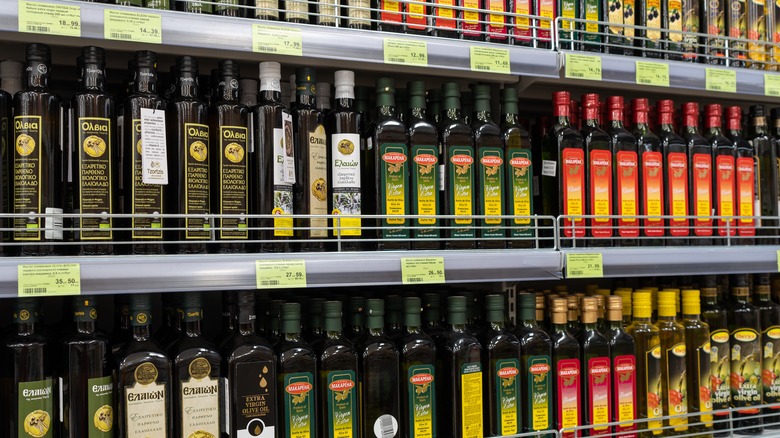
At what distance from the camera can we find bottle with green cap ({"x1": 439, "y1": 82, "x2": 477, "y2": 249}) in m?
1.73

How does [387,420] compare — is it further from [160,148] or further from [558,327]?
[160,148]

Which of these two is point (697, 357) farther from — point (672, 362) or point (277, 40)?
point (277, 40)

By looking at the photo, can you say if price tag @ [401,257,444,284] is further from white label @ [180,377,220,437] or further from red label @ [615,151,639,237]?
red label @ [615,151,639,237]

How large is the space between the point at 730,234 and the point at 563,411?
2.34 feet

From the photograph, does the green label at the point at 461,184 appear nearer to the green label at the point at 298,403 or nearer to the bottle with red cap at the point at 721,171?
the green label at the point at 298,403

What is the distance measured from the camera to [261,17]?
5.18ft

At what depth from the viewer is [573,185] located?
1.85m

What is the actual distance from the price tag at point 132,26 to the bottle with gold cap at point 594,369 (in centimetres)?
115

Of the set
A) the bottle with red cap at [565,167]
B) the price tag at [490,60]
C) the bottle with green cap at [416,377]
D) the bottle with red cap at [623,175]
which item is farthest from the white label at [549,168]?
the bottle with green cap at [416,377]

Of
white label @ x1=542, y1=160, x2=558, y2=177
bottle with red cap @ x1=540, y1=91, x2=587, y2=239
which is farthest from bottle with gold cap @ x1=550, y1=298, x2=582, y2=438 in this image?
white label @ x1=542, y1=160, x2=558, y2=177

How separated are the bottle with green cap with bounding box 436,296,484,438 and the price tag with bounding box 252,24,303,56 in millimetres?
649

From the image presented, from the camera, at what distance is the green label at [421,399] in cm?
162

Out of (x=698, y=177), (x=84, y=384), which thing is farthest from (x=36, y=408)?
(x=698, y=177)

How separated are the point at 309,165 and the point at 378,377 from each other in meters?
0.49
